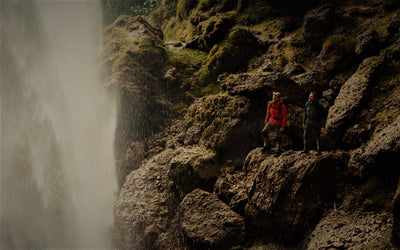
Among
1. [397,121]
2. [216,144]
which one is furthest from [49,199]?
[397,121]

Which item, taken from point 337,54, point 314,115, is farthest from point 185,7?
point 314,115

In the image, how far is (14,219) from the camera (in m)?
21.2

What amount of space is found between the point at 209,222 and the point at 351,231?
14.0 feet

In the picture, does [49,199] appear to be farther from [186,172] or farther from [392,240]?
[392,240]

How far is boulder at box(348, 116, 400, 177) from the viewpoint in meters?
6.10

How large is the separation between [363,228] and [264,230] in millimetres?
2801

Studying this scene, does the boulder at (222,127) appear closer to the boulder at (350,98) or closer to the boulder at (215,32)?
the boulder at (350,98)

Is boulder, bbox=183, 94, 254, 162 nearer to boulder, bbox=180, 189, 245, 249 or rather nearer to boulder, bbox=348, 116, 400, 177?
boulder, bbox=180, 189, 245, 249

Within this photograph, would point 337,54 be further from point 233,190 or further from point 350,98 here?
point 233,190

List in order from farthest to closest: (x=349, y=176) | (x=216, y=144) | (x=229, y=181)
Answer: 1. (x=216, y=144)
2. (x=229, y=181)
3. (x=349, y=176)

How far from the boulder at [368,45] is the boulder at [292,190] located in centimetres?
435

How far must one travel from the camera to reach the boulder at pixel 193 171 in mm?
9586

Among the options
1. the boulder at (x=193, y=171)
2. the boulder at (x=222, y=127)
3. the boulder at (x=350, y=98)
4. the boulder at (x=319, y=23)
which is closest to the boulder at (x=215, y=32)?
the boulder at (x=319, y=23)

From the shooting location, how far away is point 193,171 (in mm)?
9664
